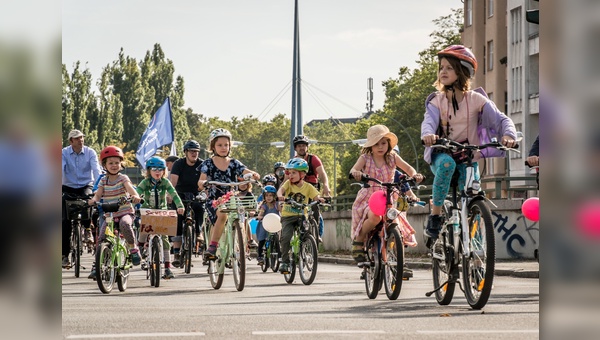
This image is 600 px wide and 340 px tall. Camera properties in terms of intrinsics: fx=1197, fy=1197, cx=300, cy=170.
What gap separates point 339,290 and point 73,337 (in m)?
6.76

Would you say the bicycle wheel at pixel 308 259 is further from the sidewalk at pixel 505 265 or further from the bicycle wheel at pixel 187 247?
the sidewalk at pixel 505 265

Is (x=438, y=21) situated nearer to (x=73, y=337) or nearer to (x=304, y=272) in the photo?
(x=304, y=272)

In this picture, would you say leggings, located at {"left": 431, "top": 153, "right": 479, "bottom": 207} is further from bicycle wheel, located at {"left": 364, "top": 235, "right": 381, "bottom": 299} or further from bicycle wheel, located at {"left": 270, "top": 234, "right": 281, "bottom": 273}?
bicycle wheel, located at {"left": 270, "top": 234, "right": 281, "bottom": 273}

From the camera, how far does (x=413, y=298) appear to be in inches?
435

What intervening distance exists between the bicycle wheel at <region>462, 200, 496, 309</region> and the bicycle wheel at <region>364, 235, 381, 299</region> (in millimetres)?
2281

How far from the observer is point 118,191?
14.6m

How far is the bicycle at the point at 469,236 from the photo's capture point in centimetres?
800

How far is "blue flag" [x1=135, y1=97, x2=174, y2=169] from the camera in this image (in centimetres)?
3384

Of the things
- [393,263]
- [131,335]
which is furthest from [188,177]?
[131,335]

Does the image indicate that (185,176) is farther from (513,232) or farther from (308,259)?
(513,232)

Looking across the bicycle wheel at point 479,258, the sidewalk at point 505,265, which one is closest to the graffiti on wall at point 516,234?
the sidewalk at point 505,265

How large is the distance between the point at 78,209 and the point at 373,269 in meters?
6.70

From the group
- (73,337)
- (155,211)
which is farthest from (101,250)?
(73,337)

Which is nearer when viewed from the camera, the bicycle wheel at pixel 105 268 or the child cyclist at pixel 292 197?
the bicycle wheel at pixel 105 268
